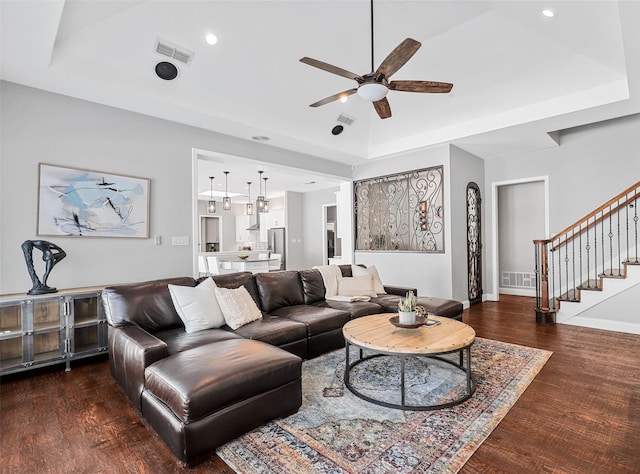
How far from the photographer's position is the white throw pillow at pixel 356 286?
14.6 feet

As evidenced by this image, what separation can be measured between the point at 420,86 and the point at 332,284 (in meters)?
2.60

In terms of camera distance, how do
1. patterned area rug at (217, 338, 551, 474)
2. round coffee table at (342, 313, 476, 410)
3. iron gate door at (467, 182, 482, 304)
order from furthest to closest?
iron gate door at (467, 182, 482, 304), round coffee table at (342, 313, 476, 410), patterned area rug at (217, 338, 551, 474)

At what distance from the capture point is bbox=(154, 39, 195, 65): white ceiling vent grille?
3.39 m

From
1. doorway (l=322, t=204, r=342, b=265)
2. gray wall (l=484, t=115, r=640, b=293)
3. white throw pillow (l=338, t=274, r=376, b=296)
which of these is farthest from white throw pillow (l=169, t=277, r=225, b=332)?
doorway (l=322, t=204, r=342, b=265)

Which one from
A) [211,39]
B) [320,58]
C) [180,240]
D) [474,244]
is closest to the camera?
[211,39]

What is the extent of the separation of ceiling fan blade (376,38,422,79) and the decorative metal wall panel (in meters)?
3.30

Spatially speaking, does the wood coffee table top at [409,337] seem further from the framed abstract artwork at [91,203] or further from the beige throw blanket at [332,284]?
the framed abstract artwork at [91,203]

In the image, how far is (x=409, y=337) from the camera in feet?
8.62

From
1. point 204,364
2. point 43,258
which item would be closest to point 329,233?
point 43,258

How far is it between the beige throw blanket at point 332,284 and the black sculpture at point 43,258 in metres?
2.92

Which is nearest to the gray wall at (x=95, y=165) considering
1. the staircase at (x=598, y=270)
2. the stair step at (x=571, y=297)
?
the staircase at (x=598, y=270)

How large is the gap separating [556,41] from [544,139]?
2.14 metres

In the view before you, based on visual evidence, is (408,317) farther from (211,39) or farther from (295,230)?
(295,230)

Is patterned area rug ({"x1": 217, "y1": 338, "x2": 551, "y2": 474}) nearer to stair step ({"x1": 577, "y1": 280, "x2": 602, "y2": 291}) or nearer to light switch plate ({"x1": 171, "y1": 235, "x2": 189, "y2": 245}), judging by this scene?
stair step ({"x1": 577, "y1": 280, "x2": 602, "y2": 291})
